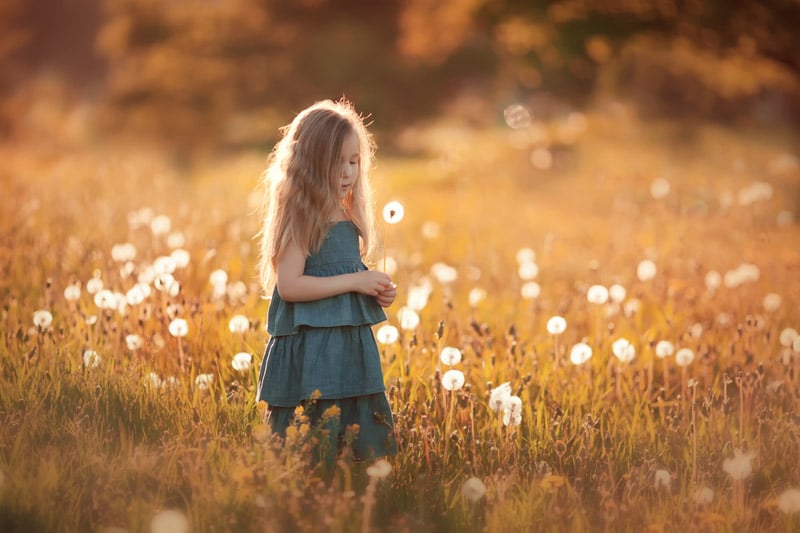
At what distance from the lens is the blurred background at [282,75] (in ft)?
57.9

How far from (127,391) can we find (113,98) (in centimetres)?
1716

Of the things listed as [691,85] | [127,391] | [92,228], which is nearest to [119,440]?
[127,391]

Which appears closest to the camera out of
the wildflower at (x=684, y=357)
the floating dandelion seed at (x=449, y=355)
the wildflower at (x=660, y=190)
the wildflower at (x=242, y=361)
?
the floating dandelion seed at (x=449, y=355)

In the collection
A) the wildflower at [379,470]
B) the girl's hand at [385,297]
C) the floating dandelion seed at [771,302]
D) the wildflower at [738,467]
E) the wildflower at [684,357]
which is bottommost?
the wildflower at [738,467]

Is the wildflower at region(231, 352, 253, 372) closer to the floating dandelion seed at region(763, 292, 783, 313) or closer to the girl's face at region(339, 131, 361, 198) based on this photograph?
the girl's face at region(339, 131, 361, 198)

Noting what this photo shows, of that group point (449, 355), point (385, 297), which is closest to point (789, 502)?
point (449, 355)

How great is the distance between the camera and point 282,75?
19812 mm

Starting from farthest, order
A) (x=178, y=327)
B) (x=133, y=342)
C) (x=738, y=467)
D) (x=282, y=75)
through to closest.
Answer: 1. (x=282, y=75)
2. (x=133, y=342)
3. (x=178, y=327)
4. (x=738, y=467)

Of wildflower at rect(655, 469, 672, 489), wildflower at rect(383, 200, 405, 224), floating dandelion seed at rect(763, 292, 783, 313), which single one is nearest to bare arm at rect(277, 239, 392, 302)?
wildflower at rect(383, 200, 405, 224)

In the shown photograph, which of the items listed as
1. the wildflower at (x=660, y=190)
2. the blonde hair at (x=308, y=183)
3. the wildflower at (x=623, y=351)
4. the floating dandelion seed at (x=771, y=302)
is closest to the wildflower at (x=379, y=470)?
the blonde hair at (x=308, y=183)

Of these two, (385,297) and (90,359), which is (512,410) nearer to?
(385,297)

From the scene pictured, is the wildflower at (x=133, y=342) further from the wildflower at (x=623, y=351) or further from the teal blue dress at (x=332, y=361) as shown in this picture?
the wildflower at (x=623, y=351)

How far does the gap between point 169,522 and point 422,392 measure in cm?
129

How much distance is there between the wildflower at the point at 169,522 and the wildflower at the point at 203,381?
2.68ft
